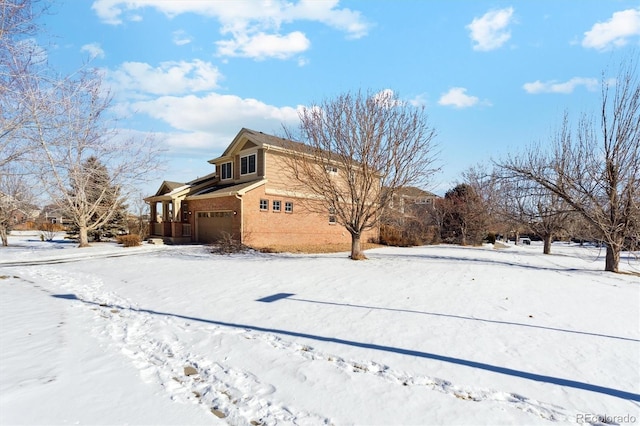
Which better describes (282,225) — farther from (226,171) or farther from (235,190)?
(226,171)

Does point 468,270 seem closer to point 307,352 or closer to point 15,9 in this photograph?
point 307,352

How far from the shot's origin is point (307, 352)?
460 cm

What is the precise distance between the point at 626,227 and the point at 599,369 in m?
10.6

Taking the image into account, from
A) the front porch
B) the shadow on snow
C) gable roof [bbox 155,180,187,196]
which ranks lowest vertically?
the shadow on snow

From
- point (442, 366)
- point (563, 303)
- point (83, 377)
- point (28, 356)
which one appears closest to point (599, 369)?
point (442, 366)

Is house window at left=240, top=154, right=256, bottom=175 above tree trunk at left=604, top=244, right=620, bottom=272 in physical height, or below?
above

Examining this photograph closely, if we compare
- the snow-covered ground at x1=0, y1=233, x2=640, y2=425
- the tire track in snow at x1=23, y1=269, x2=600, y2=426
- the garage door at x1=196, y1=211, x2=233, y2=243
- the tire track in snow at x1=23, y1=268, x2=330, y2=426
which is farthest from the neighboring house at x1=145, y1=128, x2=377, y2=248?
the tire track in snow at x1=23, y1=269, x2=600, y2=426

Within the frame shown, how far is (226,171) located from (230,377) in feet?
70.7

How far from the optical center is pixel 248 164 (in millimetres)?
21828

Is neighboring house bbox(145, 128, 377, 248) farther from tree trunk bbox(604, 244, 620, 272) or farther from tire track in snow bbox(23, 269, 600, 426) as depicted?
tire track in snow bbox(23, 269, 600, 426)

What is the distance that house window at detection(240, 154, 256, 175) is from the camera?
70.0 ft

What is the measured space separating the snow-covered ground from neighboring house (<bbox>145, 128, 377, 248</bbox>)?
411 inches

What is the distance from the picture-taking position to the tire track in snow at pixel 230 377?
3160 millimetres

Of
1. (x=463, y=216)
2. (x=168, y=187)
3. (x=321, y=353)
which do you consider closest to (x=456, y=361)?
(x=321, y=353)
